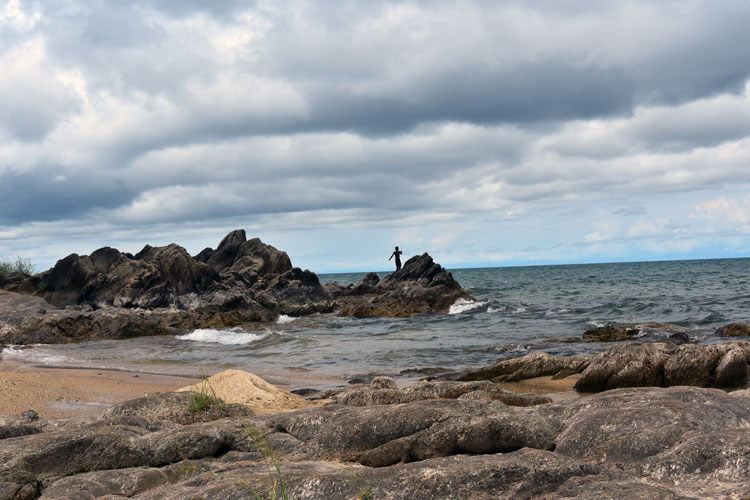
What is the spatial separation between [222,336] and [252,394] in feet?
62.0

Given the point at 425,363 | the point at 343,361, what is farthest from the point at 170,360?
the point at 425,363

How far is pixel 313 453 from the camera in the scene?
5652mm

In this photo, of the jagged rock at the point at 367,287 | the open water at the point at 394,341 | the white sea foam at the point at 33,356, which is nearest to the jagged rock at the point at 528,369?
A: the open water at the point at 394,341

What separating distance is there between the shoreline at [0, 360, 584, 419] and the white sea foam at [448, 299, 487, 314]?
24681mm

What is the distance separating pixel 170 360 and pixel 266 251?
3404 cm

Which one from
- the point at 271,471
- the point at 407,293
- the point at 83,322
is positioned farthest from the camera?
the point at 407,293

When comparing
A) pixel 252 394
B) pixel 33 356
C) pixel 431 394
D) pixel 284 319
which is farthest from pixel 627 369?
pixel 284 319

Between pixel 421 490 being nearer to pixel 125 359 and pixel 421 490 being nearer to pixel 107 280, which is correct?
pixel 125 359

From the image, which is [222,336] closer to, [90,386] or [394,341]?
[394,341]

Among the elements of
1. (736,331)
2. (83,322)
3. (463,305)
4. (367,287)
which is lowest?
(463,305)

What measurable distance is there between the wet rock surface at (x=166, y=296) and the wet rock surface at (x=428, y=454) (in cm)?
2601

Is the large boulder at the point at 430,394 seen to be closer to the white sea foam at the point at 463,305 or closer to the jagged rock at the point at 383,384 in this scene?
the jagged rock at the point at 383,384

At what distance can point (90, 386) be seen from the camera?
50.7 ft

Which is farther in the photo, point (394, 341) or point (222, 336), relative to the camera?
point (222, 336)
